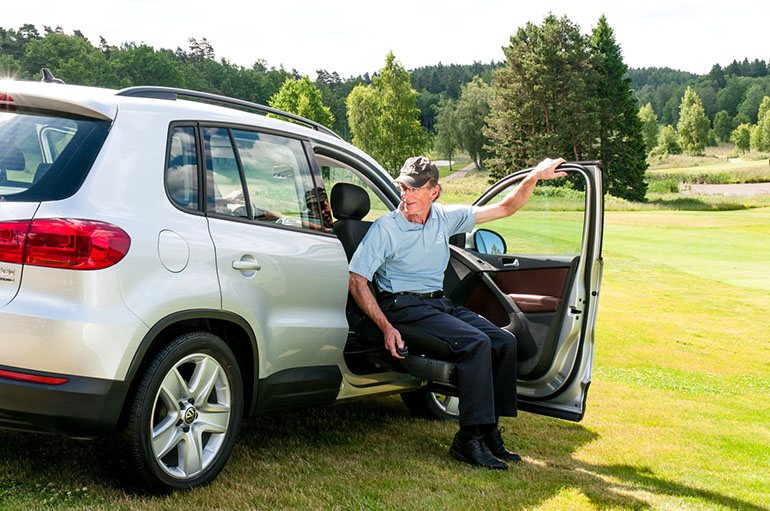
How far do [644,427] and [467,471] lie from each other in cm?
263

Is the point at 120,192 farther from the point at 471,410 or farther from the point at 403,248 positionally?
the point at 471,410

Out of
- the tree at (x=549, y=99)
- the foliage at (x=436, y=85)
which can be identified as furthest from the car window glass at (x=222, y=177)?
the foliage at (x=436, y=85)

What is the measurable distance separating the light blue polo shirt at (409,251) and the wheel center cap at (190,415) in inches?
59.9

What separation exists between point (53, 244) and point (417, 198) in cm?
246

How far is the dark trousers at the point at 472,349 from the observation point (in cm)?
469

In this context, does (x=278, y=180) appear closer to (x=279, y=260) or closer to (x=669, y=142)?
(x=279, y=260)

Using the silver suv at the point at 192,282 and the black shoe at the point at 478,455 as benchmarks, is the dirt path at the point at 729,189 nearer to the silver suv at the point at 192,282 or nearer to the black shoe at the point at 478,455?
the silver suv at the point at 192,282

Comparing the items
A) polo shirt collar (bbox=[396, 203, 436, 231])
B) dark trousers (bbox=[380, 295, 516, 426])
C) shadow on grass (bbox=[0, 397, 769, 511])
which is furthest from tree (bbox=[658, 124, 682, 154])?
dark trousers (bbox=[380, 295, 516, 426])

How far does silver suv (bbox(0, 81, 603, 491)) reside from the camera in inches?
126

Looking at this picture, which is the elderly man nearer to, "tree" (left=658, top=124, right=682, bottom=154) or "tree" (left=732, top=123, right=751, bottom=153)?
"tree" (left=658, top=124, right=682, bottom=154)

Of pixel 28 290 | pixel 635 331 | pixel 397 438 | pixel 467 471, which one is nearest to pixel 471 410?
pixel 467 471

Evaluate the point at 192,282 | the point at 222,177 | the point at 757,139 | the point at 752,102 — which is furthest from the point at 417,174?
the point at 752,102

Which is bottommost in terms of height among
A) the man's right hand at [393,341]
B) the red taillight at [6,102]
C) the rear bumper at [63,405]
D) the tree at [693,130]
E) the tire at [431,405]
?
the tire at [431,405]

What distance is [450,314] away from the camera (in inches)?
198
